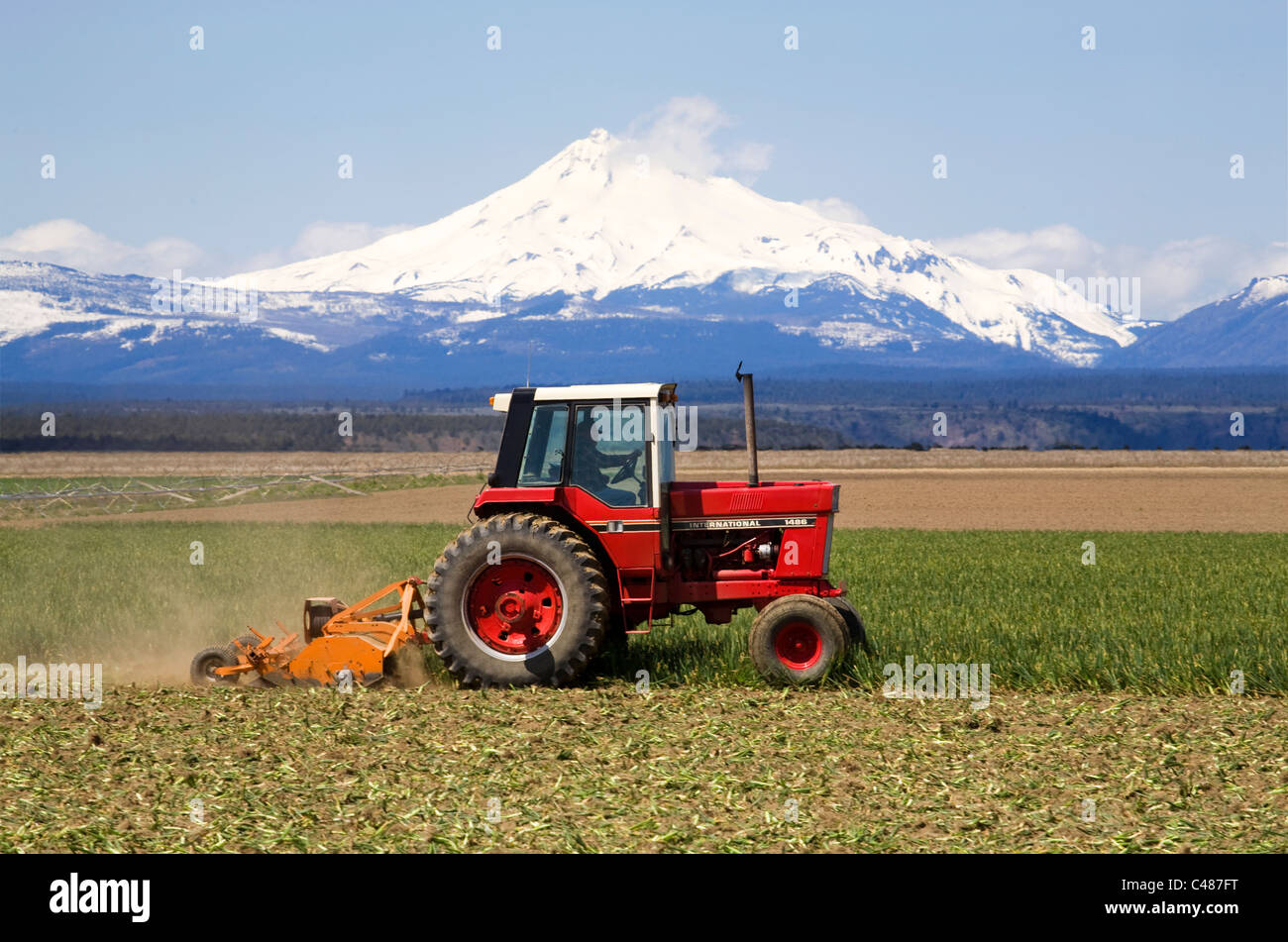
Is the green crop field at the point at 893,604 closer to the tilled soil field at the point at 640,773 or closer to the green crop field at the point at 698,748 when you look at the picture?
the green crop field at the point at 698,748

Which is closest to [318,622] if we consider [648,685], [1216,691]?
[648,685]

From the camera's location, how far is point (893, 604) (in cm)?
1470

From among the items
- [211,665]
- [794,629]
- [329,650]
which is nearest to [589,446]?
[794,629]

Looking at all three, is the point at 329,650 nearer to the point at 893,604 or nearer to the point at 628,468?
the point at 628,468

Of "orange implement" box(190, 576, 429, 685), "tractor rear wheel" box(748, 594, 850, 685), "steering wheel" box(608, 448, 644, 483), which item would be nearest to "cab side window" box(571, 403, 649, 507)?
"steering wheel" box(608, 448, 644, 483)

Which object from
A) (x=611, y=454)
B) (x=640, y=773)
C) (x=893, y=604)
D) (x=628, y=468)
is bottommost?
(x=640, y=773)

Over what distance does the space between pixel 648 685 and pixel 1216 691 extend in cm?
462

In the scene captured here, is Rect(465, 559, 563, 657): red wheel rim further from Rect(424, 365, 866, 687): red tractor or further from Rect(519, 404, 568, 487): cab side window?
Rect(519, 404, 568, 487): cab side window

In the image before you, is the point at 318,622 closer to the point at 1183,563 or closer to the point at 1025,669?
the point at 1025,669

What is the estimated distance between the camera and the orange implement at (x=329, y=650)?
35.0 feet

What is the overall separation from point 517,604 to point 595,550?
31.0 inches

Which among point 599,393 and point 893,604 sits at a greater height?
point 599,393

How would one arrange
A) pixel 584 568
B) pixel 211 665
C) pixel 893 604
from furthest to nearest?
pixel 893 604 < pixel 211 665 < pixel 584 568

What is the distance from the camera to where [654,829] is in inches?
282
